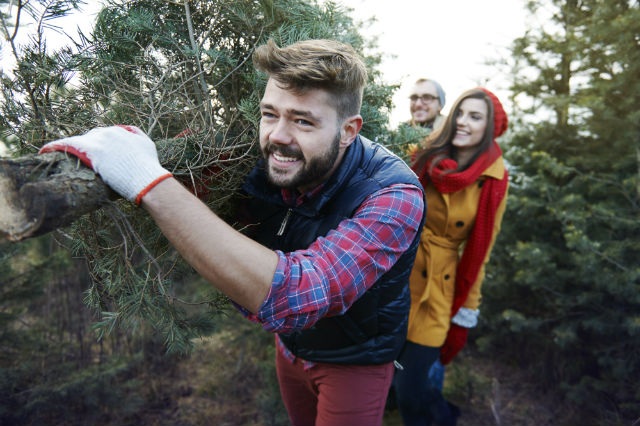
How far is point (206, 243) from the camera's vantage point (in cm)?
118

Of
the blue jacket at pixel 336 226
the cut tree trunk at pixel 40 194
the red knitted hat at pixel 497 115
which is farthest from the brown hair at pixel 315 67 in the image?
the red knitted hat at pixel 497 115

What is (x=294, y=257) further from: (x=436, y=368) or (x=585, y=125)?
(x=585, y=125)

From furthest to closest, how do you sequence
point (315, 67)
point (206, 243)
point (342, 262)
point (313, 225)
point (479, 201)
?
point (479, 201), point (313, 225), point (315, 67), point (342, 262), point (206, 243)

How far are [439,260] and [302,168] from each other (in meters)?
1.83

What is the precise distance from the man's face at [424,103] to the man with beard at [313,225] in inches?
80.9

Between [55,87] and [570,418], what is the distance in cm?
501

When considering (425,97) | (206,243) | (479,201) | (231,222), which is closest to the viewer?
(206,243)

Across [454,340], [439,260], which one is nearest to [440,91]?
[439,260]

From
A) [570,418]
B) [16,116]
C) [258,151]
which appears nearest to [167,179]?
[258,151]

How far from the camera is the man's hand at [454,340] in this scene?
124 inches

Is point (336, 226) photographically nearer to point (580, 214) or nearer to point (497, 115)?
point (497, 115)

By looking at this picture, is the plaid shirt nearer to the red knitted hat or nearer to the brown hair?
the brown hair

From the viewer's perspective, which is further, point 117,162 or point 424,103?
point 424,103

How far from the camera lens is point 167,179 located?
1.22 metres
